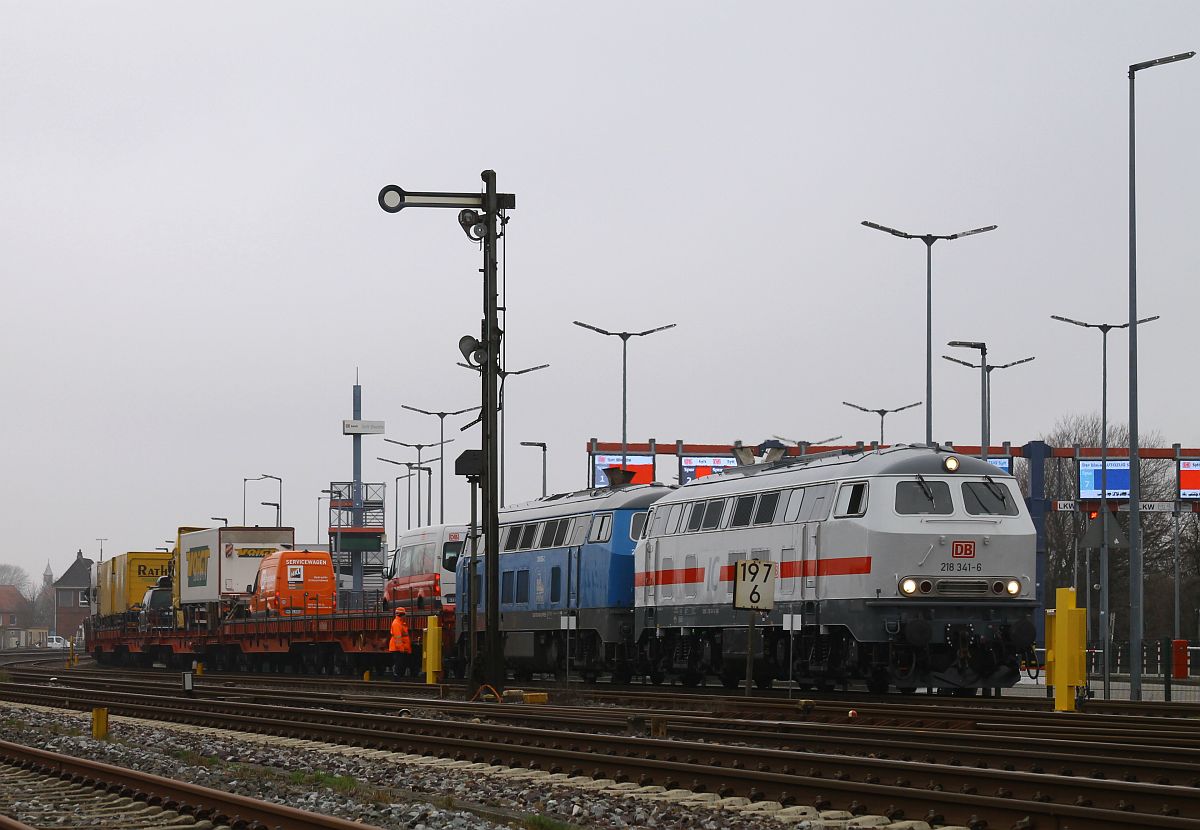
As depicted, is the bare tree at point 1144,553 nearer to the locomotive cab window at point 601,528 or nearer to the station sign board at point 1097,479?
the station sign board at point 1097,479

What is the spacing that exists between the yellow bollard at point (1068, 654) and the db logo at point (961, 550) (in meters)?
2.35

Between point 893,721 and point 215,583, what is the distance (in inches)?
1424

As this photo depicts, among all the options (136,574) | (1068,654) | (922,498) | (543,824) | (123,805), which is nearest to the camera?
(543,824)

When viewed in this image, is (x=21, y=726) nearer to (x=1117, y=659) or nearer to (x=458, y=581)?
(x=458, y=581)

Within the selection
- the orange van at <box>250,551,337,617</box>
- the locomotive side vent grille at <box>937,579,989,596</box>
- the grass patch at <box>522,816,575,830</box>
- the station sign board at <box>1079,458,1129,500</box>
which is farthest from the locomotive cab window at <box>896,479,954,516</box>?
the station sign board at <box>1079,458,1129,500</box>

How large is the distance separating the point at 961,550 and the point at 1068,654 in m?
3.06

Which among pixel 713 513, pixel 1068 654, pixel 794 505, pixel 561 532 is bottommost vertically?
pixel 1068 654

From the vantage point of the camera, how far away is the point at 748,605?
2244cm

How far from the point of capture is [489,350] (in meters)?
25.3

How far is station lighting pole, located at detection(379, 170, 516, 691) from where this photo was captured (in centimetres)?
2527

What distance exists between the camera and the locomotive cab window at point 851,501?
932 inches

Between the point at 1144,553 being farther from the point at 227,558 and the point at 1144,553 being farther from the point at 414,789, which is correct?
the point at 414,789

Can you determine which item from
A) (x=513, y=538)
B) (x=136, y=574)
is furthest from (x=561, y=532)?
(x=136, y=574)

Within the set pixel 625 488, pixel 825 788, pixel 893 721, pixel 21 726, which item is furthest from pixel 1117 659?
pixel 825 788
